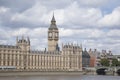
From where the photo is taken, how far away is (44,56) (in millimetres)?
128375

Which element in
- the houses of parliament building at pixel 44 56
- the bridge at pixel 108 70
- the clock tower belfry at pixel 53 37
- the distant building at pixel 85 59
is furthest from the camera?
the distant building at pixel 85 59

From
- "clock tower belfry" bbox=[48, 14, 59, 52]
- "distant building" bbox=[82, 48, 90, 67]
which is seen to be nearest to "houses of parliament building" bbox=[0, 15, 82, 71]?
"clock tower belfry" bbox=[48, 14, 59, 52]

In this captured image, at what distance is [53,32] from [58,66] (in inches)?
606

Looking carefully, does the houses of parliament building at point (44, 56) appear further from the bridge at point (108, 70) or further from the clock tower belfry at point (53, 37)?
the bridge at point (108, 70)

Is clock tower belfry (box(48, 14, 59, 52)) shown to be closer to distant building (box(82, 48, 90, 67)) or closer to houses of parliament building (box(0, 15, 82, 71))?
houses of parliament building (box(0, 15, 82, 71))

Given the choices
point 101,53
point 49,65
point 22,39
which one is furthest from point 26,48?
point 101,53

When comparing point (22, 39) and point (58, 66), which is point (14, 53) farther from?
point (58, 66)

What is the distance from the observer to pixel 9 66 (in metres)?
113

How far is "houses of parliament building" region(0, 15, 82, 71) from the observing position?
114 metres

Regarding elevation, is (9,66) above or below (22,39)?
below

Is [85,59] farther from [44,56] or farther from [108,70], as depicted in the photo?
[44,56]

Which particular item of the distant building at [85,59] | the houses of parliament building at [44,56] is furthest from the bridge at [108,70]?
the distant building at [85,59]

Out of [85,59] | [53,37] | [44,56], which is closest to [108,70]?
[44,56]

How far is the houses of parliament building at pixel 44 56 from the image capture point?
373 feet
